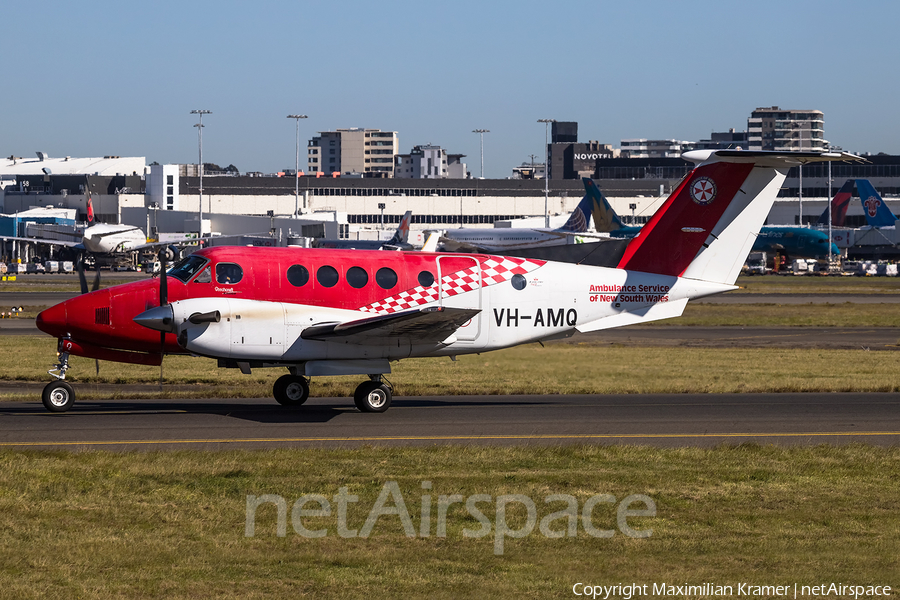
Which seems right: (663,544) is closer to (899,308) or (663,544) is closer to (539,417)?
(539,417)

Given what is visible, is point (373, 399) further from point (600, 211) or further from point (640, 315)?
point (600, 211)

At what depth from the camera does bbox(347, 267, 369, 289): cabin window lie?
20.6 m

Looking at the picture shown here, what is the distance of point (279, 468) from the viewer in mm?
14203

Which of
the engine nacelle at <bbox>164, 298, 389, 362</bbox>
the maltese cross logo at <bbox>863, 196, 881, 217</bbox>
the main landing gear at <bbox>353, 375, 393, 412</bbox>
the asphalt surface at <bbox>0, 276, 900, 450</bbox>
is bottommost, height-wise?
the asphalt surface at <bbox>0, 276, 900, 450</bbox>

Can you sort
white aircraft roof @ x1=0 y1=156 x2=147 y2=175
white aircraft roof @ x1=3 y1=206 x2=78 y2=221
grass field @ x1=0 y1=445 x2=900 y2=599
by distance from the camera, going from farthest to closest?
white aircraft roof @ x1=0 y1=156 x2=147 y2=175, white aircraft roof @ x1=3 y1=206 x2=78 y2=221, grass field @ x1=0 y1=445 x2=900 y2=599

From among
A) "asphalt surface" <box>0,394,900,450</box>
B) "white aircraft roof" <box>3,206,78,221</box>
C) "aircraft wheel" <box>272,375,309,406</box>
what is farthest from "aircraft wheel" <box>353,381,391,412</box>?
"white aircraft roof" <box>3,206,78,221</box>

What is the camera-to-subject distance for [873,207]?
117000 mm

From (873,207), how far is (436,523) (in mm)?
118013

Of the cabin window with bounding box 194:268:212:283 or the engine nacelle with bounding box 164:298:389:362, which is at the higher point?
the cabin window with bounding box 194:268:212:283

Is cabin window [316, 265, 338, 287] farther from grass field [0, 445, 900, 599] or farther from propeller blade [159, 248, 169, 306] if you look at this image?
grass field [0, 445, 900, 599]

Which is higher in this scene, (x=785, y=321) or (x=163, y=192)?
(x=163, y=192)

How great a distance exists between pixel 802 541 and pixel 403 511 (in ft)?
14.8

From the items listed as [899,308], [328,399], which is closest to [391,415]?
[328,399]

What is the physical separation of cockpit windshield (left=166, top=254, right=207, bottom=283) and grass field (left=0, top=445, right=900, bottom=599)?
5.62m
